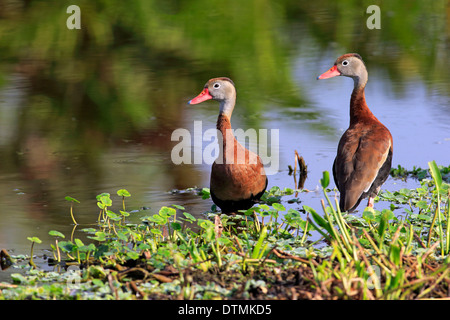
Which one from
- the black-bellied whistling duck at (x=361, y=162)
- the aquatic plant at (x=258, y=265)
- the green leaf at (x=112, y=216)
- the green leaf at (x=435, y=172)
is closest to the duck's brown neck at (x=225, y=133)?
the black-bellied whistling duck at (x=361, y=162)

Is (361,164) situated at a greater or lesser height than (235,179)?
greater

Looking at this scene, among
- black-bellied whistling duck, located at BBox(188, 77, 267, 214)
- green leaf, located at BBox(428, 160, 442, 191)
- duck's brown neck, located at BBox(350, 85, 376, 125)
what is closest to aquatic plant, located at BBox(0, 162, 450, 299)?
green leaf, located at BBox(428, 160, 442, 191)

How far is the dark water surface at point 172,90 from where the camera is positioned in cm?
640

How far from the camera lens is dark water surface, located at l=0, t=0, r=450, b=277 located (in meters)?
6.40

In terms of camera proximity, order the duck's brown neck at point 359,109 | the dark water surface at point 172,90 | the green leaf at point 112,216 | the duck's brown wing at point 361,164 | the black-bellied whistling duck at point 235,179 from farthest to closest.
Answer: the dark water surface at point 172,90
the duck's brown neck at point 359,109
the black-bellied whistling duck at point 235,179
the duck's brown wing at point 361,164
the green leaf at point 112,216

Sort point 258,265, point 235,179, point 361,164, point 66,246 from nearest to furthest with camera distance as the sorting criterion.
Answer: point 258,265 → point 66,246 → point 361,164 → point 235,179

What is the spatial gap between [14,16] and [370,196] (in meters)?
9.70

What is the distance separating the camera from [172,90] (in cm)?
970

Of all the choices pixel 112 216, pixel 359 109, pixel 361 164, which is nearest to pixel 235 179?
pixel 361 164

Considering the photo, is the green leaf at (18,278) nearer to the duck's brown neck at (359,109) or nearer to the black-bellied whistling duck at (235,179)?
the black-bellied whistling duck at (235,179)

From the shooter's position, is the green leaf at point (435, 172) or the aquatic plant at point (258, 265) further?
the green leaf at point (435, 172)

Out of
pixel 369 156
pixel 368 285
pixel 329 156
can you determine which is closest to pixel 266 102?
pixel 329 156

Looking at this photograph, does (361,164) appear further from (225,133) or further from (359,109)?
(225,133)
